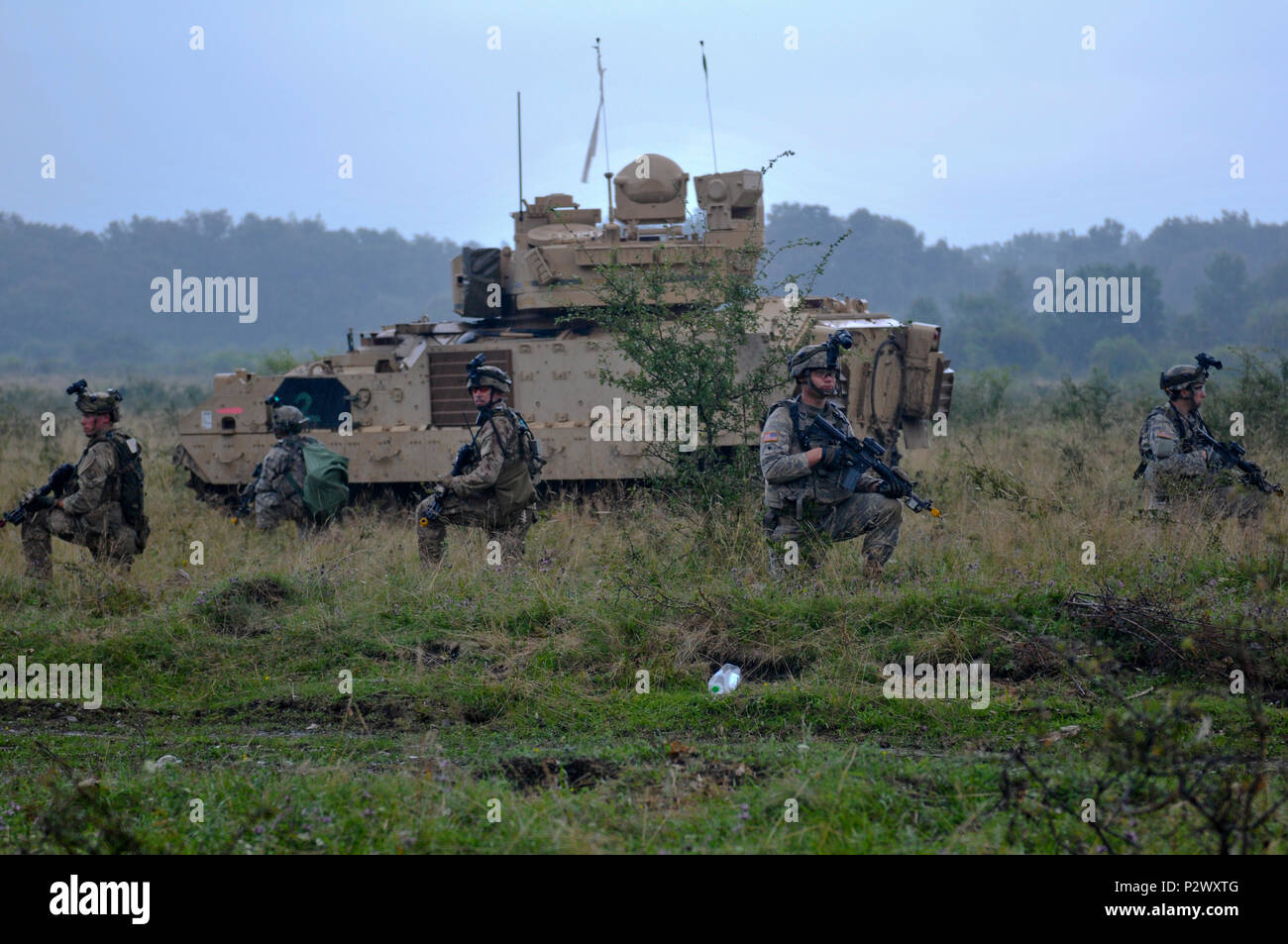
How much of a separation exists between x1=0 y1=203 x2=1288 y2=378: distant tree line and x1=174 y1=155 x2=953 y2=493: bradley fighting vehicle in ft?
138

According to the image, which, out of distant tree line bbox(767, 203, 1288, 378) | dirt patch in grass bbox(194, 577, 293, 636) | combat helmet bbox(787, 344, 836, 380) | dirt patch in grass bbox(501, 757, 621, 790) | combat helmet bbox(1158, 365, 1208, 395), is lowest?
dirt patch in grass bbox(501, 757, 621, 790)

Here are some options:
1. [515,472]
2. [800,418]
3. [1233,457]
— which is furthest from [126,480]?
[1233,457]

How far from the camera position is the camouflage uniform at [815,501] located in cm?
743

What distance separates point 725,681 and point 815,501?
178 cm

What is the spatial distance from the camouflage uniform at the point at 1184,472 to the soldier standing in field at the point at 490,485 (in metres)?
4.34

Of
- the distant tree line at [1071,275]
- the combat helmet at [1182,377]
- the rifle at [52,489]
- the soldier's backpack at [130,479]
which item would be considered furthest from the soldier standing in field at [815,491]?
the distant tree line at [1071,275]

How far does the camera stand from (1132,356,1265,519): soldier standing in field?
329 inches

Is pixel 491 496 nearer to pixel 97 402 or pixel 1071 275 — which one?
pixel 97 402

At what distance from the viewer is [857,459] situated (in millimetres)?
7445

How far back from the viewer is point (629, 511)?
398 inches

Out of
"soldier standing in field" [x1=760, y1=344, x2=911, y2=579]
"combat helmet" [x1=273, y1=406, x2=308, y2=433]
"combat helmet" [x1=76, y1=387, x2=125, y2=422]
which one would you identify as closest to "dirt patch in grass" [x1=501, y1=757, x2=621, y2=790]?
"soldier standing in field" [x1=760, y1=344, x2=911, y2=579]

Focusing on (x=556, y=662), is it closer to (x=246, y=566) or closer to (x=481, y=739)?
(x=481, y=739)

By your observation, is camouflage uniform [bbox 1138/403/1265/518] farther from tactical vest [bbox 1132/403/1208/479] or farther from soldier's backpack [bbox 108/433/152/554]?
soldier's backpack [bbox 108/433/152/554]

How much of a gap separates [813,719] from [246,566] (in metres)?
5.04
